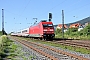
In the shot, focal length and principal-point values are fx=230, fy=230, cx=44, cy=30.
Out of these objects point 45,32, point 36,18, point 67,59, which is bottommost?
point 67,59

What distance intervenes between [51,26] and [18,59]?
25426mm

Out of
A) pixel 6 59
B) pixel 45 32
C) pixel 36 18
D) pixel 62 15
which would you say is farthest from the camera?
pixel 36 18

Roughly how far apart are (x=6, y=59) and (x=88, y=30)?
45.4 metres

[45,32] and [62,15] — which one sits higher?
[62,15]

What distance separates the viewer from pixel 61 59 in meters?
12.3

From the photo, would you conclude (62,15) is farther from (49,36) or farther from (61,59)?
(61,59)

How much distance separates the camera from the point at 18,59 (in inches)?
499

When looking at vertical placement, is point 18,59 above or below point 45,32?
below

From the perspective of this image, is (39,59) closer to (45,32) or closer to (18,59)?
(18,59)

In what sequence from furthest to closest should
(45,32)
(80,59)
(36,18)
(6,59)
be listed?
(36,18) < (45,32) < (6,59) < (80,59)

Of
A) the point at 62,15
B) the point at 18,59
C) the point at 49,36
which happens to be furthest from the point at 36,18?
the point at 18,59

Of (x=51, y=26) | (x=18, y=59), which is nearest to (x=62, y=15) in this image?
(x=51, y=26)

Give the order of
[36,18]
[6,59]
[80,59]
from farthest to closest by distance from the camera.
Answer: [36,18] < [6,59] < [80,59]

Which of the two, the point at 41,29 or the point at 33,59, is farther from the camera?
the point at 41,29
